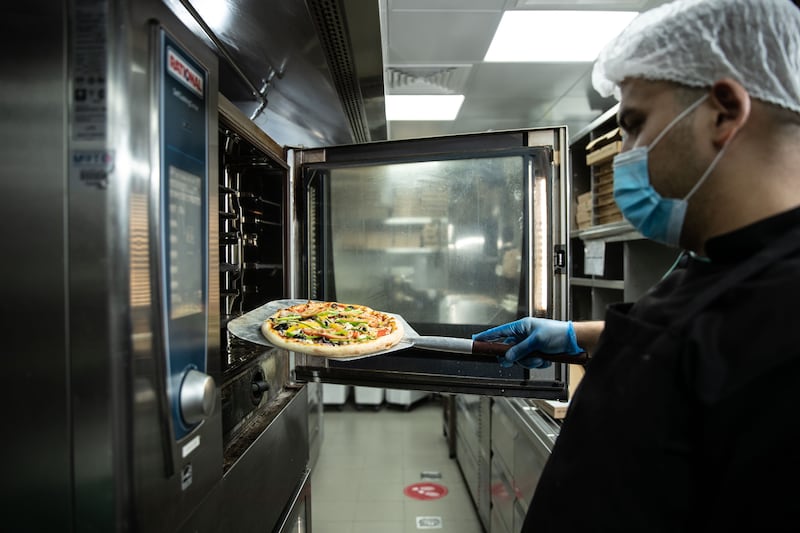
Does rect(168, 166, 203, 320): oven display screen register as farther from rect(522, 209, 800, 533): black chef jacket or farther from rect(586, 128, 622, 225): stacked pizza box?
rect(586, 128, 622, 225): stacked pizza box

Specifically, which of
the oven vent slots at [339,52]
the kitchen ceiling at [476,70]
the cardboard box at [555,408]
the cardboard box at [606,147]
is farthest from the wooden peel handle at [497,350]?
the kitchen ceiling at [476,70]

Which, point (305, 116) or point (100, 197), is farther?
point (305, 116)

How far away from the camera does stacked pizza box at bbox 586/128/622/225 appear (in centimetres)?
231

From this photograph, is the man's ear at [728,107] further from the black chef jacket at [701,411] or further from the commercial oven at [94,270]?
the commercial oven at [94,270]

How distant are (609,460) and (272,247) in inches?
52.6

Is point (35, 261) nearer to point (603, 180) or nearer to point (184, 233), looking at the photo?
point (184, 233)

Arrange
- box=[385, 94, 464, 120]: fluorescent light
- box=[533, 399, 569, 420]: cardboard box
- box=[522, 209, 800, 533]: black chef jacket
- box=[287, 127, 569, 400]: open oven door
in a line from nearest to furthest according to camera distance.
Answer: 1. box=[522, 209, 800, 533]: black chef jacket
2. box=[287, 127, 569, 400]: open oven door
3. box=[533, 399, 569, 420]: cardboard box
4. box=[385, 94, 464, 120]: fluorescent light

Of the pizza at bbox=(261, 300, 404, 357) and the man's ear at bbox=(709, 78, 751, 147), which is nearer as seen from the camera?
the man's ear at bbox=(709, 78, 751, 147)

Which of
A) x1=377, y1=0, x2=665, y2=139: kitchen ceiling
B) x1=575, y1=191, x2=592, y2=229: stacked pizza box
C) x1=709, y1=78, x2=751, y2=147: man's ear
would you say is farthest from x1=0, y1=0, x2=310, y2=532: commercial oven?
x1=575, y1=191, x2=592, y2=229: stacked pizza box

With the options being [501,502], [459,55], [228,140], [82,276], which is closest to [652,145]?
[82,276]

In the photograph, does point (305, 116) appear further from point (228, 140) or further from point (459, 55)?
point (459, 55)

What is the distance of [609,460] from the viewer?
66 centimetres

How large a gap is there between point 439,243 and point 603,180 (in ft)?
4.58

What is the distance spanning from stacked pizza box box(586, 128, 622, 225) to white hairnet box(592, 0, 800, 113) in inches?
63.7
